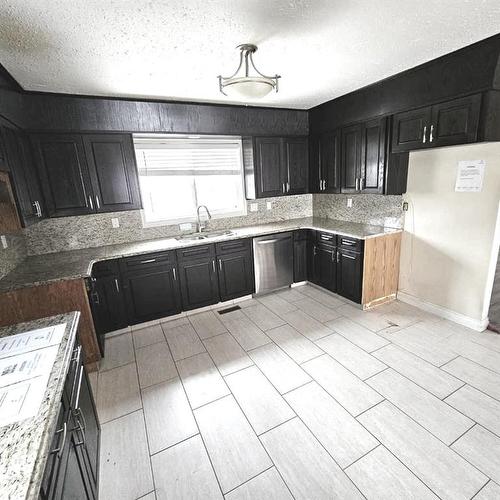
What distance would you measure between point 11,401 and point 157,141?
10.2 ft

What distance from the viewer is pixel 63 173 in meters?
2.90

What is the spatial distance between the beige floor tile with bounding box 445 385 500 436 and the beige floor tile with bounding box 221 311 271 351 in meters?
1.53

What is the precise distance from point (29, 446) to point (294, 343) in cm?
228

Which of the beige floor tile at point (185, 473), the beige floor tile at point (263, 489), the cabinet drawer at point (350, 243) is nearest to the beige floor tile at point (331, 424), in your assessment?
the beige floor tile at point (263, 489)

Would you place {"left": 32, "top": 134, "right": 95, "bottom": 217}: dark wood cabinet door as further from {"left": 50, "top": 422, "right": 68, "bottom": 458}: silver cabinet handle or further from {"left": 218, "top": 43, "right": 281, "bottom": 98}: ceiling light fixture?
{"left": 50, "top": 422, "right": 68, "bottom": 458}: silver cabinet handle

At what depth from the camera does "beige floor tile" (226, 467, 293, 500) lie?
1.47 metres

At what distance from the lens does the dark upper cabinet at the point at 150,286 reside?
303cm

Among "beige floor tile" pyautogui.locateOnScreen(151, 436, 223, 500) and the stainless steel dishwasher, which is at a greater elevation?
the stainless steel dishwasher

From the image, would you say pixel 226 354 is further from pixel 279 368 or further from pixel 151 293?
pixel 151 293

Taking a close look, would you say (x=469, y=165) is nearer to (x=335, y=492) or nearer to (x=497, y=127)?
(x=497, y=127)

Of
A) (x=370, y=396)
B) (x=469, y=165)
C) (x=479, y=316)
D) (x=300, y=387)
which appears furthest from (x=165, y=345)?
(x=469, y=165)

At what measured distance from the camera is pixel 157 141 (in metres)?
3.47

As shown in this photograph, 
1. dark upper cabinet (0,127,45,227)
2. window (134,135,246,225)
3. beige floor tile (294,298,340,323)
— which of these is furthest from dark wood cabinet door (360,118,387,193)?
dark upper cabinet (0,127,45,227)

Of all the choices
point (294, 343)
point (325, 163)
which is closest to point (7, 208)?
point (294, 343)
